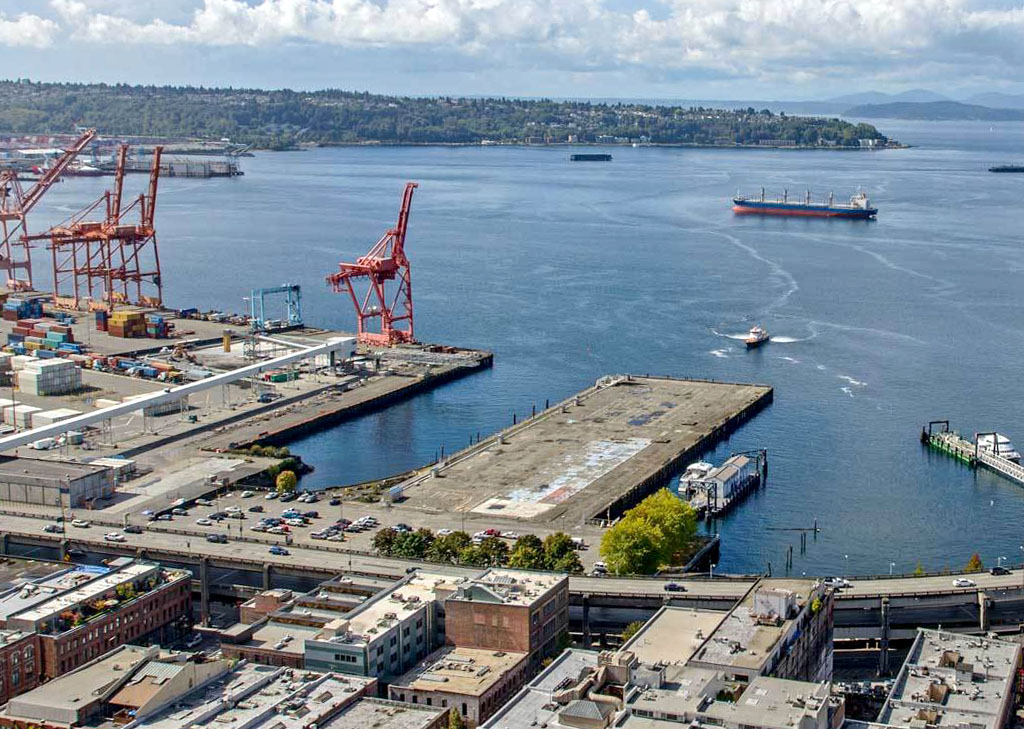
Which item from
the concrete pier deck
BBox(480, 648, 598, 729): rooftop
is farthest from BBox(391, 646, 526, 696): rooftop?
the concrete pier deck

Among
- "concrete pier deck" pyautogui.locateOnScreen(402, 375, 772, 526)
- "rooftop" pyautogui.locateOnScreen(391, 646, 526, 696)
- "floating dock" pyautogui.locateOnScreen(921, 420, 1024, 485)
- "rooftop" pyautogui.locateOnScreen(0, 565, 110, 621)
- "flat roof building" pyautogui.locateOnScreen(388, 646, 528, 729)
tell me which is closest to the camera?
"flat roof building" pyautogui.locateOnScreen(388, 646, 528, 729)

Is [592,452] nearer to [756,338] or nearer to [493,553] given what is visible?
[493,553]

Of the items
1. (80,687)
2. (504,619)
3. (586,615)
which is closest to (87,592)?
(80,687)

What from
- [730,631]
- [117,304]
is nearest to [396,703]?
[730,631]

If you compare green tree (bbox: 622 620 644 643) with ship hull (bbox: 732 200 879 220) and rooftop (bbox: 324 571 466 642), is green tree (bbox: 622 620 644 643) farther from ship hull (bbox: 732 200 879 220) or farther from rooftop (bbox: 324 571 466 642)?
ship hull (bbox: 732 200 879 220)

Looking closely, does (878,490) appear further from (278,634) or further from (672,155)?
(672,155)

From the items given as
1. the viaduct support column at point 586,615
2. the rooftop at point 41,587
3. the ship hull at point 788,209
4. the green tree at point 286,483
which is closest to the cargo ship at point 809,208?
the ship hull at point 788,209

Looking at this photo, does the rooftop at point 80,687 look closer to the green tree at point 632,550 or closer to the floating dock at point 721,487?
the green tree at point 632,550

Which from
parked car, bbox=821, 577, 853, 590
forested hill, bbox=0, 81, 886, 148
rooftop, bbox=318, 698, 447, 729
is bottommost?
parked car, bbox=821, 577, 853, 590
